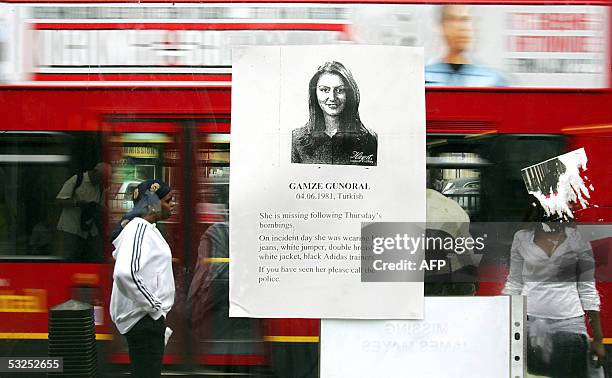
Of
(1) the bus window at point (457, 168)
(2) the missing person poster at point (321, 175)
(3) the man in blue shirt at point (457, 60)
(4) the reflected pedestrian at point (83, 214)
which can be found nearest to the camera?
(2) the missing person poster at point (321, 175)

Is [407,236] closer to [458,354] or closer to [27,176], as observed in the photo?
[458,354]

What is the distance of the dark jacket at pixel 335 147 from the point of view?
348 cm

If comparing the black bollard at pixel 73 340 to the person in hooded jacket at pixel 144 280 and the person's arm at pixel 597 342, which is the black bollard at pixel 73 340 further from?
the person's arm at pixel 597 342

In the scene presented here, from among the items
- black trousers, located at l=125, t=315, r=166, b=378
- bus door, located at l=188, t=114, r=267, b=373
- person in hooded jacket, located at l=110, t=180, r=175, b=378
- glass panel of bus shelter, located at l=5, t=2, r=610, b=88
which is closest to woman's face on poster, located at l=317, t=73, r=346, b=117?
glass panel of bus shelter, located at l=5, t=2, r=610, b=88

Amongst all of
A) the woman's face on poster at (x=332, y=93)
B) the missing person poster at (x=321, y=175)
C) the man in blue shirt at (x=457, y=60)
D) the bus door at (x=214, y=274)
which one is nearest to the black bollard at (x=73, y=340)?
the bus door at (x=214, y=274)

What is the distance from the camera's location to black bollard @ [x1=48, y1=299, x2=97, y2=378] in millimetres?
3752

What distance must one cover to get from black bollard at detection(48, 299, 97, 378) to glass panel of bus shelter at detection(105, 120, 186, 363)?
19 cm

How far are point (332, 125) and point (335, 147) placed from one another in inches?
4.3

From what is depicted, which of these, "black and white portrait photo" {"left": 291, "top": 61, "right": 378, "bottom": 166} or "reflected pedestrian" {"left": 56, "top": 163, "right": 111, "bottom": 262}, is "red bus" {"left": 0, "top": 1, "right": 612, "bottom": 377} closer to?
"reflected pedestrian" {"left": 56, "top": 163, "right": 111, "bottom": 262}

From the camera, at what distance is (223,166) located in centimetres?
391

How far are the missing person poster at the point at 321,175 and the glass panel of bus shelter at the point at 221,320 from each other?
0.99 ft

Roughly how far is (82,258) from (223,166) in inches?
38.6

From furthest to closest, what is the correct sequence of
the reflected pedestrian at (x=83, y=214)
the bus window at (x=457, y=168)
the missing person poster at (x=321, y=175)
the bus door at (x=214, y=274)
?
the reflected pedestrian at (x=83, y=214) → the bus door at (x=214, y=274) → the bus window at (x=457, y=168) → the missing person poster at (x=321, y=175)

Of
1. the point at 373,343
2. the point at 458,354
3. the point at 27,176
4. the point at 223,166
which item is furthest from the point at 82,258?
the point at 458,354
